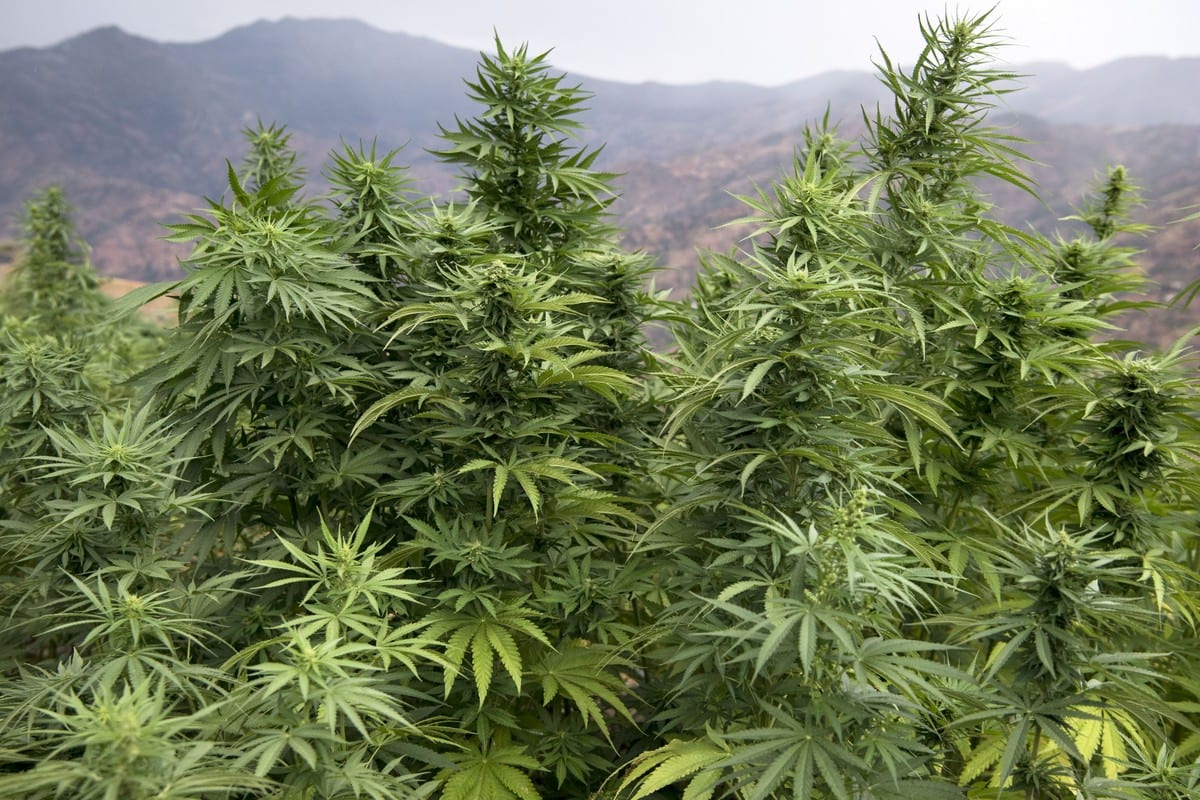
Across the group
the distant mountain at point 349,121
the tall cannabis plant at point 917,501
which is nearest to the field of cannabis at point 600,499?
the tall cannabis plant at point 917,501

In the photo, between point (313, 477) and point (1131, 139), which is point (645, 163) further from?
point (313, 477)

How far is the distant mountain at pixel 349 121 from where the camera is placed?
16.4 meters

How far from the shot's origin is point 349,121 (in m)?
19.4

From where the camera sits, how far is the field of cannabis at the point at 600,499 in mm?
1831

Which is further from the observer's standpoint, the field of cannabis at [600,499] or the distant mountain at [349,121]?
the distant mountain at [349,121]

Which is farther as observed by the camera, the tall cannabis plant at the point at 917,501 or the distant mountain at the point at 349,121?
the distant mountain at the point at 349,121

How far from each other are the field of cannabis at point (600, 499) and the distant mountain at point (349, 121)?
10.8 meters

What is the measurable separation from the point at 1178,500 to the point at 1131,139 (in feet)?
62.4

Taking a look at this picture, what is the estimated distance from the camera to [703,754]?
79.3 inches

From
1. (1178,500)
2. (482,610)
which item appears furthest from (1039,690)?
(482,610)

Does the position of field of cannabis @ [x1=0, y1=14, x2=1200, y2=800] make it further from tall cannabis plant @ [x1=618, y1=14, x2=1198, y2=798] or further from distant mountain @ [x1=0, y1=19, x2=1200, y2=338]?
distant mountain @ [x1=0, y1=19, x2=1200, y2=338]

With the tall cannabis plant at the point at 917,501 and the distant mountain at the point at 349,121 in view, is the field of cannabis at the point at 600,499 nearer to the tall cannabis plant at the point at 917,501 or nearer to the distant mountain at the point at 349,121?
the tall cannabis plant at the point at 917,501

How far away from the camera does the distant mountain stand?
1636 cm

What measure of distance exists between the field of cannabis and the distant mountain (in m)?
10.8
